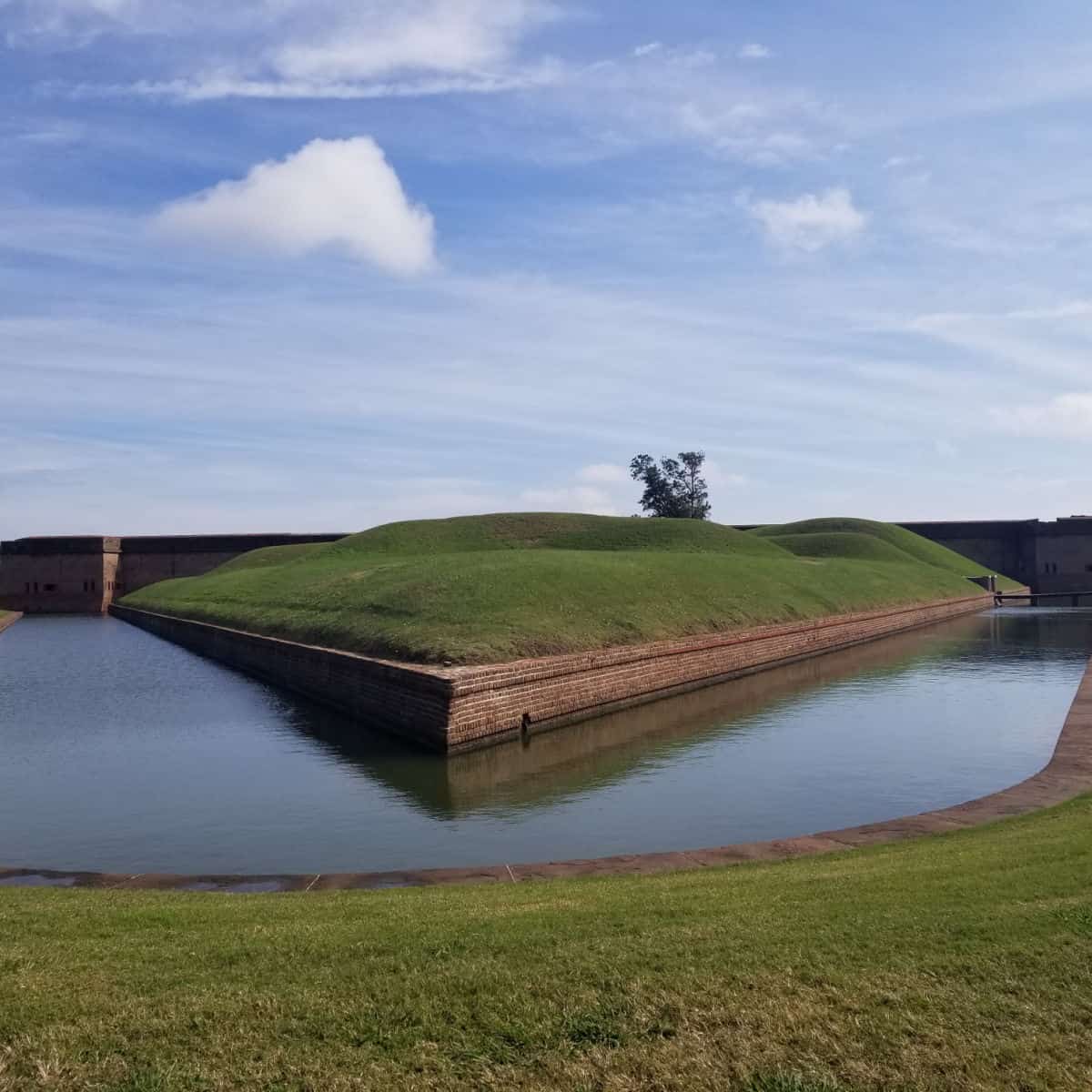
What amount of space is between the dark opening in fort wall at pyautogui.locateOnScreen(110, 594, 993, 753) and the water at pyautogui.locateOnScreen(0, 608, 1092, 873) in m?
0.45

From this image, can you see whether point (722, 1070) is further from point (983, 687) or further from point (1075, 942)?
point (983, 687)

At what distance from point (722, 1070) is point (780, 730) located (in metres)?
13.1

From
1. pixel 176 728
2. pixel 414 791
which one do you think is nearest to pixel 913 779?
pixel 414 791

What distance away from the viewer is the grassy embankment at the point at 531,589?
2120 centimetres

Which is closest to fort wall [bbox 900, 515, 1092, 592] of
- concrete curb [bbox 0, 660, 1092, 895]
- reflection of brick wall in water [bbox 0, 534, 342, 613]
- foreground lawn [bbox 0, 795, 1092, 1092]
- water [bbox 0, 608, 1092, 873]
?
reflection of brick wall in water [bbox 0, 534, 342, 613]

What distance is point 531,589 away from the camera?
2470 cm

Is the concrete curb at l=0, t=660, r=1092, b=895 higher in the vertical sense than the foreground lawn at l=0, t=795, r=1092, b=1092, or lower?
lower

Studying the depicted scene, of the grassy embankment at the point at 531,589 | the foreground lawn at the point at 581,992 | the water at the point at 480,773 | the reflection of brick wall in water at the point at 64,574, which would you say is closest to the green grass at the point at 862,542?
the grassy embankment at the point at 531,589

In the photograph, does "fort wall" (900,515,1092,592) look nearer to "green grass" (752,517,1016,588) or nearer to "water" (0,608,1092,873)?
"green grass" (752,517,1016,588)

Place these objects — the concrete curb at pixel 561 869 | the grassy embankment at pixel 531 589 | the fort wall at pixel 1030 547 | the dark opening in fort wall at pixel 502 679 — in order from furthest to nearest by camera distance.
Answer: the fort wall at pixel 1030 547 → the grassy embankment at pixel 531 589 → the dark opening in fort wall at pixel 502 679 → the concrete curb at pixel 561 869

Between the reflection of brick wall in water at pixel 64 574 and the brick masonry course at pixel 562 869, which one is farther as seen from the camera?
the reflection of brick wall in water at pixel 64 574

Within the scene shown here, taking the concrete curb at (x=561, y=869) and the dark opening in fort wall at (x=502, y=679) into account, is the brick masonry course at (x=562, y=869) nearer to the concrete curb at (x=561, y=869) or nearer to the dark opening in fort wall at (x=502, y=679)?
the concrete curb at (x=561, y=869)

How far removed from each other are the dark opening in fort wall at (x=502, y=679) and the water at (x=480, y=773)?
0.45 meters

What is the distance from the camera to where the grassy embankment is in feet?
69.6
